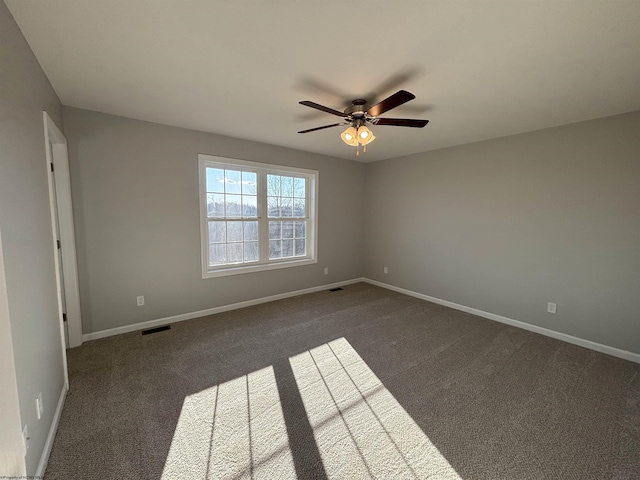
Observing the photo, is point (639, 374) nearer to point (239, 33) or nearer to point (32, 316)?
point (239, 33)

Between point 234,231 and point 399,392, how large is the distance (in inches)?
115

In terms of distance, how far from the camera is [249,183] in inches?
155

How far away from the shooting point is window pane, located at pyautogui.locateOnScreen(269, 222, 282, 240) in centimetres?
423

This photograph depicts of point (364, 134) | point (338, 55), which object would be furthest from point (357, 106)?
point (338, 55)

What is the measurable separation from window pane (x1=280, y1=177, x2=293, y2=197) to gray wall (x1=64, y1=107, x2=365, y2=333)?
39 cm

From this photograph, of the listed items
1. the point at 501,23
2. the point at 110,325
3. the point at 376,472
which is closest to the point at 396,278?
the point at 376,472

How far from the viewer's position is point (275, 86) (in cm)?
218

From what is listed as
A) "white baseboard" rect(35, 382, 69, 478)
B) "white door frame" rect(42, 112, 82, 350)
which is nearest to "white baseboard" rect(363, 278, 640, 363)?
"white baseboard" rect(35, 382, 69, 478)

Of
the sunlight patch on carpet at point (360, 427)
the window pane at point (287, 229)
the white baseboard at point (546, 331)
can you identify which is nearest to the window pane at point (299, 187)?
the window pane at point (287, 229)

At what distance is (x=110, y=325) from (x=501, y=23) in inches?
170

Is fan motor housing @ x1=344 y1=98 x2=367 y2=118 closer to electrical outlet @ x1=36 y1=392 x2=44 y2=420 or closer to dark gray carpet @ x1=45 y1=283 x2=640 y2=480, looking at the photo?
dark gray carpet @ x1=45 y1=283 x2=640 y2=480

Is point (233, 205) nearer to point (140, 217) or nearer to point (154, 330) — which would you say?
point (140, 217)

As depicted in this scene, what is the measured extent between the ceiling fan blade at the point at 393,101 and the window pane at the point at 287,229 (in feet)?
8.37

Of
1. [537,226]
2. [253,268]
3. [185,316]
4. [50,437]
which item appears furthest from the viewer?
[253,268]
